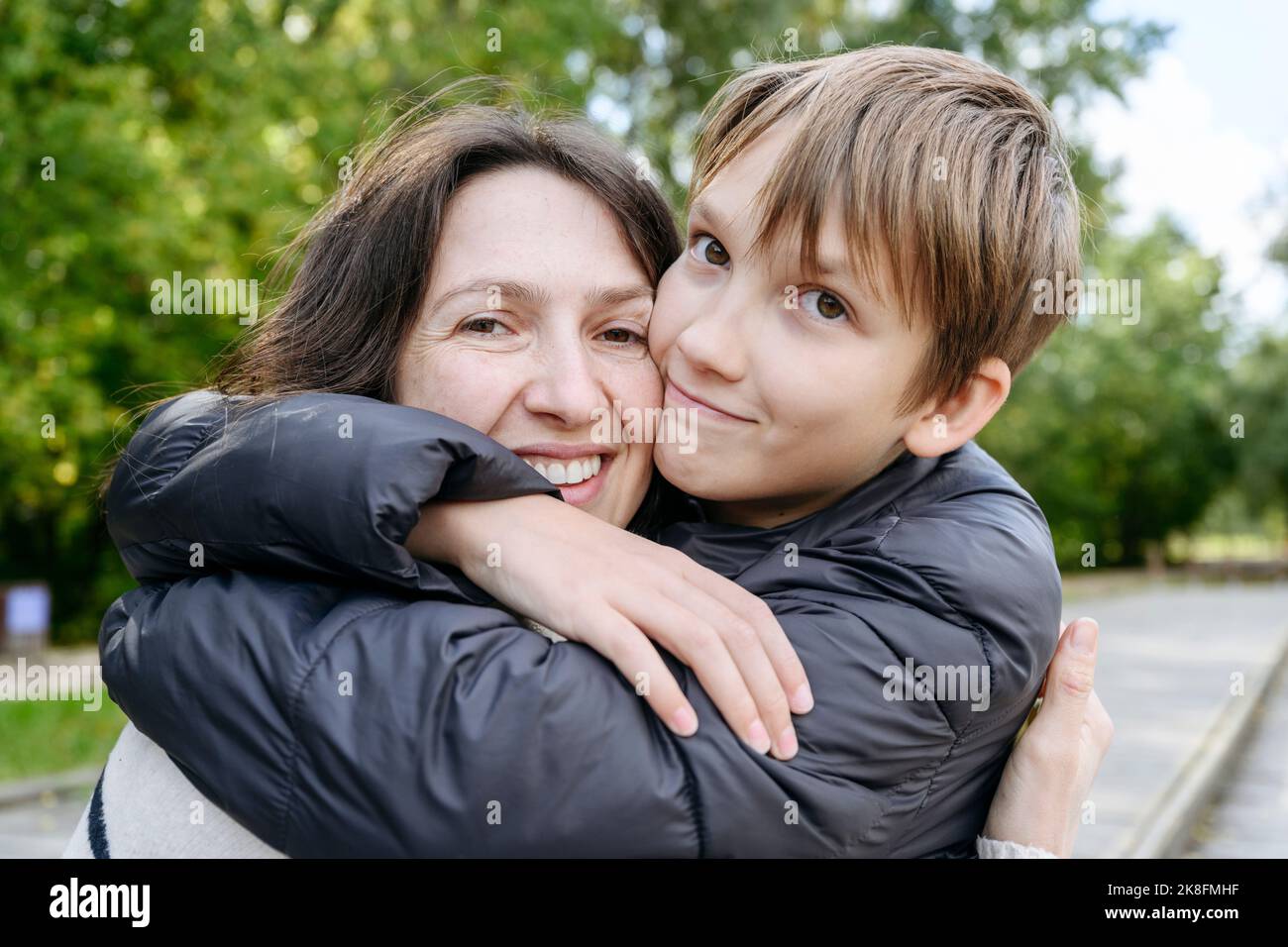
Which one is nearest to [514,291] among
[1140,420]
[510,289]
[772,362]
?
[510,289]

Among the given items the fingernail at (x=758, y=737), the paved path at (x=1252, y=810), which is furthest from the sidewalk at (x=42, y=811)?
the paved path at (x=1252, y=810)

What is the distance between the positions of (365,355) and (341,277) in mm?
156

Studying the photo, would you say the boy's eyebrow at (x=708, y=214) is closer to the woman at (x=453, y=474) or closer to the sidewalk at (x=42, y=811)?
the woman at (x=453, y=474)

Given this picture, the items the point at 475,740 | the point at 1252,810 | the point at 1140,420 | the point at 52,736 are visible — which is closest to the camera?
the point at 475,740

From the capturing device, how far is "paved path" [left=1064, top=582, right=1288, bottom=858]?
26.1 ft

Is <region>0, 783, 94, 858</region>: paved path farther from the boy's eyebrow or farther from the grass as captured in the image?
the boy's eyebrow

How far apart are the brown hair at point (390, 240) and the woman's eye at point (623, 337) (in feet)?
0.34

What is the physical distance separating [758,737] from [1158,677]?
13493mm

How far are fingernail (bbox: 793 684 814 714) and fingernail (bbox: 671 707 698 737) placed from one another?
13 centimetres

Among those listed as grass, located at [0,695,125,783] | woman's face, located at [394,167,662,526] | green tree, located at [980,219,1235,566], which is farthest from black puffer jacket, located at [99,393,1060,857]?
green tree, located at [980,219,1235,566]

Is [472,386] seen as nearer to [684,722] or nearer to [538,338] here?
[538,338]

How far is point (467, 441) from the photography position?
1.57 meters

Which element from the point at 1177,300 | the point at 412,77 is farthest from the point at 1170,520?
the point at 412,77

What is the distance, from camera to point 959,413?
5.97 ft
